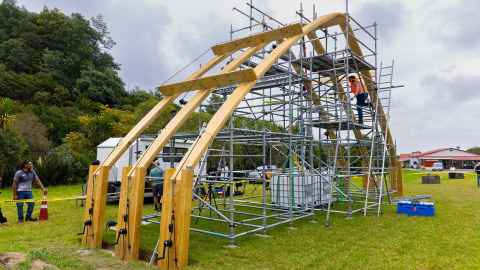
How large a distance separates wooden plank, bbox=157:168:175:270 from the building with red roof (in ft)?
200

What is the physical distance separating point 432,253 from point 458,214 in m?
4.68

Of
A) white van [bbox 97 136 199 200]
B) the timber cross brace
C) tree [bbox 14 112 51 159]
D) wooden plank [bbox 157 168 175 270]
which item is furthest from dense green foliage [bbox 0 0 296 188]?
wooden plank [bbox 157 168 175 270]

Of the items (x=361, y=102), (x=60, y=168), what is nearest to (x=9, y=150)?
(x=60, y=168)

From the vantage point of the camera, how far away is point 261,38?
846 cm

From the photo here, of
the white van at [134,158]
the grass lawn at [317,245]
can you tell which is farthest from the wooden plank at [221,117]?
the white van at [134,158]

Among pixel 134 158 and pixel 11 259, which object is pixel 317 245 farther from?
pixel 134 158

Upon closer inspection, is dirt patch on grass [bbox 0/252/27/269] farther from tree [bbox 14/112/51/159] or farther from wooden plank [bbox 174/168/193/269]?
tree [bbox 14/112/51/159]

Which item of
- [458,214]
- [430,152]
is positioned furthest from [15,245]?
[430,152]

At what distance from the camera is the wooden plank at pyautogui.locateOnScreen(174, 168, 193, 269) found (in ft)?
16.3

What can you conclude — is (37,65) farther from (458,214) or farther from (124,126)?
(458,214)

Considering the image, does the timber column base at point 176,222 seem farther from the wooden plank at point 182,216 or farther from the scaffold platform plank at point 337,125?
the scaffold platform plank at point 337,125

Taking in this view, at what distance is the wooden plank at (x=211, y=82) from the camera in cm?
650

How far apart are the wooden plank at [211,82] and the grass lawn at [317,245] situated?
3.10 meters

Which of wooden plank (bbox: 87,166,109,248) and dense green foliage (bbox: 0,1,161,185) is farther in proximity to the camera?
dense green foliage (bbox: 0,1,161,185)
